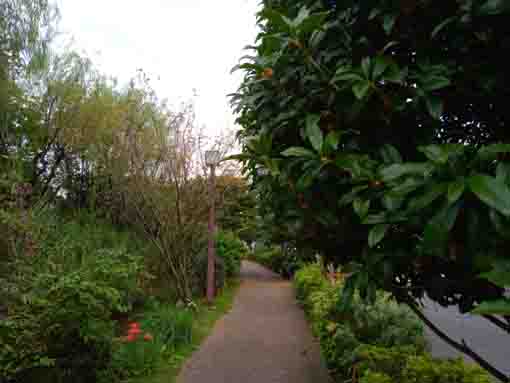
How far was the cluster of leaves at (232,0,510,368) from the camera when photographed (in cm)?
125

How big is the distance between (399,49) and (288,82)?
0.50 m

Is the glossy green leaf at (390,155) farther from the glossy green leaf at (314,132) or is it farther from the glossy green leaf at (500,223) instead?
the glossy green leaf at (500,223)

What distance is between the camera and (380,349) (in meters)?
3.91

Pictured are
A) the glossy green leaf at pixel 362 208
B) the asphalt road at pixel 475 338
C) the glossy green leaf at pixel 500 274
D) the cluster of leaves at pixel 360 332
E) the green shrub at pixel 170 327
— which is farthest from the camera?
the asphalt road at pixel 475 338

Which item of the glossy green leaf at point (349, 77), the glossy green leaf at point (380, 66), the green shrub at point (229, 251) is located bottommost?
the green shrub at point (229, 251)

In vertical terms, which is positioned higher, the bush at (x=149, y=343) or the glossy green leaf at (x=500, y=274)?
the glossy green leaf at (x=500, y=274)

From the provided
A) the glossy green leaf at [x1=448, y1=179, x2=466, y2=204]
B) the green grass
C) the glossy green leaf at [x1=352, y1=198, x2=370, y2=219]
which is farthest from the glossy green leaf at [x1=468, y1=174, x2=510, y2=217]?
the green grass

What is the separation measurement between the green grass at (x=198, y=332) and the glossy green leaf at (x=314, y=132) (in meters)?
4.48

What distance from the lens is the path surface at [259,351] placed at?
5070mm

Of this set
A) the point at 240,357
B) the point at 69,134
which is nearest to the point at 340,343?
the point at 240,357

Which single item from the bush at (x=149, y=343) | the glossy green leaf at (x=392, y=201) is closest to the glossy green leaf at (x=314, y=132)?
the glossy green leaf at (x=392, y=201)

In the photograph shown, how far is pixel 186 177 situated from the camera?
9062 mm

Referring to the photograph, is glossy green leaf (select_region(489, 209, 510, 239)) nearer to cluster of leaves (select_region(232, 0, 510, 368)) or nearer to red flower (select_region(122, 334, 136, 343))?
cluster of leaves (select_region(232, 0, 510, 368))

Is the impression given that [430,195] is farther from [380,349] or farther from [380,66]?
[380,349]
